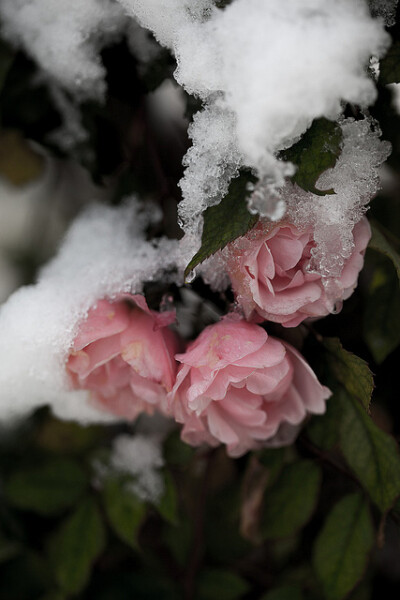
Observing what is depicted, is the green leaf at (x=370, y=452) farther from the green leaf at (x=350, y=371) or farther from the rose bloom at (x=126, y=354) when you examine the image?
the rose bloom at (x=126, y=354)

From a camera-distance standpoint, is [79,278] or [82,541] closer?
[79,278]

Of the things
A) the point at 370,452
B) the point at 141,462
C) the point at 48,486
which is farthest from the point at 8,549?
the point at 370,452

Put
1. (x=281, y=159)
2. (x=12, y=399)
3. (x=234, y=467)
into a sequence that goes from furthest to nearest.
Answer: (x=234, y=467), (x=12, y=399), (x=281, y=159)

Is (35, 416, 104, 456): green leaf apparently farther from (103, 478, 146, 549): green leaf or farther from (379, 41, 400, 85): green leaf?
(379, 41, 400, 85): green leaf

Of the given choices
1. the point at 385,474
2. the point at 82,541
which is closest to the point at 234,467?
the point at 82,541

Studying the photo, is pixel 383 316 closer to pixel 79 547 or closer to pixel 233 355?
pixel 233 355

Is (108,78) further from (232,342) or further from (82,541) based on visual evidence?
(82,541)
